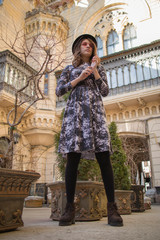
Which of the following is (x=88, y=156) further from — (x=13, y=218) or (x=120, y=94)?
(x=120, y=94)

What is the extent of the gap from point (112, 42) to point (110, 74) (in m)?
3.89

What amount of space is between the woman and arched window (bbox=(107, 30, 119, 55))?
12.8 m

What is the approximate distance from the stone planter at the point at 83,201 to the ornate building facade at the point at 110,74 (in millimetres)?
6018

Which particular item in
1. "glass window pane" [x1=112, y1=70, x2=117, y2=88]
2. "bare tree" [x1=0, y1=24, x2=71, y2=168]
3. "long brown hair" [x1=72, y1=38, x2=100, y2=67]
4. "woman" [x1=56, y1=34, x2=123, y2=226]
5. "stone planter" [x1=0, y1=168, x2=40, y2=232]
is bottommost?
"stone planter" [x1=0, y1=168, x2=40, y2=232]

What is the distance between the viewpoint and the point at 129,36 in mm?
14016

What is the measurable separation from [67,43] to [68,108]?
1465cm

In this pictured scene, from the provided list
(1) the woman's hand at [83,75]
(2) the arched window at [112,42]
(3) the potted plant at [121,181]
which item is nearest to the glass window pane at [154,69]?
(2) the arched window at [112,42]

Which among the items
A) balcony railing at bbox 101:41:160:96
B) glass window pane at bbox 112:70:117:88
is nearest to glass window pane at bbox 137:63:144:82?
balcony railing at bbox 101:41:160:96

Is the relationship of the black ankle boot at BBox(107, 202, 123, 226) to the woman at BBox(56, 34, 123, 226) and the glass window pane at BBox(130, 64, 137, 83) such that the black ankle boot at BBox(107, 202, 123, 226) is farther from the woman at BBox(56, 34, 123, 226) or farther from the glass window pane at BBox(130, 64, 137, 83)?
the glass window pane at BBox(130, 64, 137, 83)

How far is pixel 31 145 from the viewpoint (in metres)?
13.2

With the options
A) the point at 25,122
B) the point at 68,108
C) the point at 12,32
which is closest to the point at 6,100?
the point at 25,122

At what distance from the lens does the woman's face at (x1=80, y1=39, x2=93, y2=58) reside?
2.34 metres

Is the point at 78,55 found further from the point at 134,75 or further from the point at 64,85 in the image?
the point at 134,75

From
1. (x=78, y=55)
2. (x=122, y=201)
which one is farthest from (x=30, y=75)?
(x=78, y=55)
